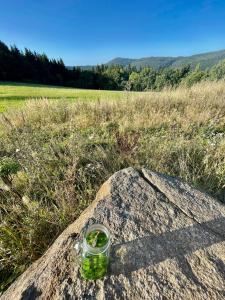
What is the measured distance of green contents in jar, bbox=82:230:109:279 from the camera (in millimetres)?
1350

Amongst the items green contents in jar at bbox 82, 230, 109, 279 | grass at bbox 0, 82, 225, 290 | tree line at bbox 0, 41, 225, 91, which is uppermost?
green contents in jar at bbox 82, 230, 109, 279

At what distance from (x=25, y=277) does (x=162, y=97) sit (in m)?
6.57

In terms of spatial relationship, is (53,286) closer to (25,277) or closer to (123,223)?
(25,277)

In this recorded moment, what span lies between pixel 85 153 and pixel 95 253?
8.43 ft

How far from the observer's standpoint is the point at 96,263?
4.50ft

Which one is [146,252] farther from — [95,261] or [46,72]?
[46,72]

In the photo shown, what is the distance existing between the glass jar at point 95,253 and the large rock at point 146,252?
0.05m

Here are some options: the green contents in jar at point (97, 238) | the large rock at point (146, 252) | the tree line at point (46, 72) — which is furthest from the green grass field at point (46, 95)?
the tree line at point (46, 72)

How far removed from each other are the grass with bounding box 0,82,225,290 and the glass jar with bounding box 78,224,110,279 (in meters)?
0.95

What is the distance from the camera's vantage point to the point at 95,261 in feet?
4.45

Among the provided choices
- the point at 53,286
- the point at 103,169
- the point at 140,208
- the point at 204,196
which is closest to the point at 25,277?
the point at 53,286

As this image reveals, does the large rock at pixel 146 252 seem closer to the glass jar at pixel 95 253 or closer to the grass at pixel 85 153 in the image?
the glass jar at pixel 95 253

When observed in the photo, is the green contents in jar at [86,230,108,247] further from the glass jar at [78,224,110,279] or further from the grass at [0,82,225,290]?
the grass at [0,82,225,290]

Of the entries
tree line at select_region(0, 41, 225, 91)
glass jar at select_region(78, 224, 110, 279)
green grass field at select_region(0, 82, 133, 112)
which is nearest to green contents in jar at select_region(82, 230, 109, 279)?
glass jar at select_region(78, 224, 110, 279)
